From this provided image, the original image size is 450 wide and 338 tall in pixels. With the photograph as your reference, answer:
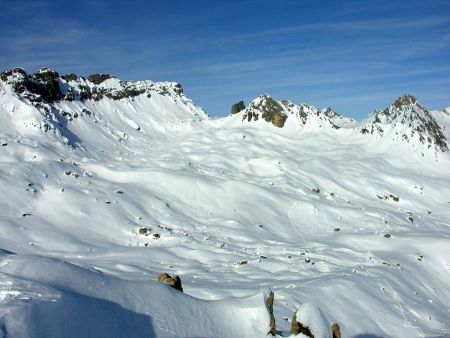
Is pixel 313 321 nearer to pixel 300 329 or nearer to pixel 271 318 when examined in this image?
pixel 300 329

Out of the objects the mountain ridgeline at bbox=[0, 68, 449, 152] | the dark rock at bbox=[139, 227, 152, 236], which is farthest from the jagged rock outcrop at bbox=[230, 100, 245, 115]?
the dark rock at bbox=[139, 227, 152, 236]

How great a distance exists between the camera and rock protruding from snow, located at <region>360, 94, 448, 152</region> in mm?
62281

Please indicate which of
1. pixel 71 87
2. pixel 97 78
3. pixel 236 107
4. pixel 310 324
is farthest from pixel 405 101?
pixel 310 324

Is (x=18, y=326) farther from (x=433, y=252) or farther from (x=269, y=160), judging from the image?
(x=269, y=160)

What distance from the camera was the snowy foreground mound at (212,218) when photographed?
11.3m

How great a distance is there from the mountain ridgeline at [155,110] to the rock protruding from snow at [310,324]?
40374 mm

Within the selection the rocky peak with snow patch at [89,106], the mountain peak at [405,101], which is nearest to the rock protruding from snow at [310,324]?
the rocky peak with snow patch at [89,106]

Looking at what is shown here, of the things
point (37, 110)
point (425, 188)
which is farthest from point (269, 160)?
point (37, 110)

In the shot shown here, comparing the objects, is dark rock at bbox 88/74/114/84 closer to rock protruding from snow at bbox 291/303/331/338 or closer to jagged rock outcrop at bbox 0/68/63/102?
jagged rock outcrop at bbox 0/68/63/102

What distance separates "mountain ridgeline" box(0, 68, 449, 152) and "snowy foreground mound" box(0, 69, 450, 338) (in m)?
0.32

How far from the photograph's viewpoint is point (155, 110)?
71.4 m

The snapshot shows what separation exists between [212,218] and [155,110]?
136ft

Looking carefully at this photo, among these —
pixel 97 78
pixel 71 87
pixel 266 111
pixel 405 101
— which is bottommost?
pixel 266 111

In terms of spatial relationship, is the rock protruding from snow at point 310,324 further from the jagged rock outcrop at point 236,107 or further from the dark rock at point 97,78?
the jagged rock outcrop at point 236,107
